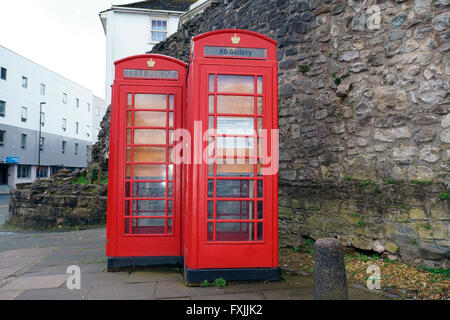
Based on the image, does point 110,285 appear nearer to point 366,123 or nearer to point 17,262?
point 17,262

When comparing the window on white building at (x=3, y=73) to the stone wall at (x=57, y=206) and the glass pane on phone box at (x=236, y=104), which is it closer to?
the stone wall at (x=57, y=206)

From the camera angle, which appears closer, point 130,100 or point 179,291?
point 179,291

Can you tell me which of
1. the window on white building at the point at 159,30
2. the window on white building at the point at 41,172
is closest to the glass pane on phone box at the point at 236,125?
the window on white building at the point at 159,30

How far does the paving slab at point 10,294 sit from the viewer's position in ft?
11.7

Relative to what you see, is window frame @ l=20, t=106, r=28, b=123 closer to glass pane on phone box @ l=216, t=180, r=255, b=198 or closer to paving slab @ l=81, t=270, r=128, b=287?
paving slab @ l=81, t=270, r=128, b=287

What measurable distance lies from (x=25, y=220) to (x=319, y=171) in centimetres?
953

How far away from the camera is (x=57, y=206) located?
10102 mm

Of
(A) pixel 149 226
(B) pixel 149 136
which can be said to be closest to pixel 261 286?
(A) pixel 149 226

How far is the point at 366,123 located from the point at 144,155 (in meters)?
3.38

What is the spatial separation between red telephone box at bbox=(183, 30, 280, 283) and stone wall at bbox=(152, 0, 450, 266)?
1813 mm

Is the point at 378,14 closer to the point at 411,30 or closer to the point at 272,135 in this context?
the point at 411,30

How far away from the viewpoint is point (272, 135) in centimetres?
392

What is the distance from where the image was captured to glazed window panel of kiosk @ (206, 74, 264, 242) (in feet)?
12.7
